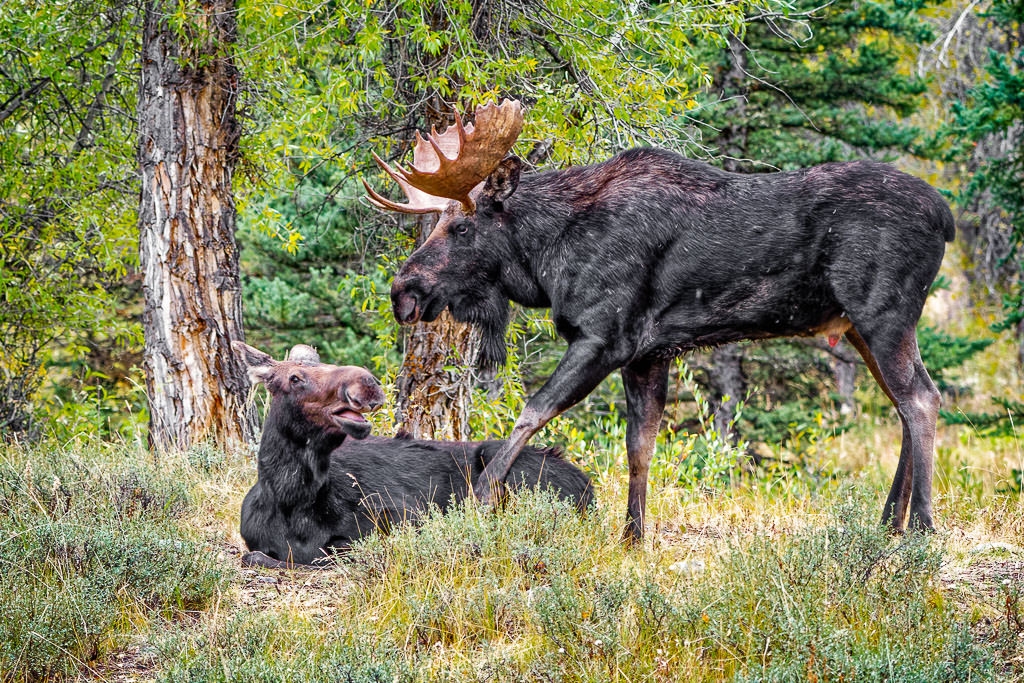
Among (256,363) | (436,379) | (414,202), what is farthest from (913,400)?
(436,379)

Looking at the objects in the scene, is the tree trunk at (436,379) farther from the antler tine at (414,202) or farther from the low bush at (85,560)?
the low bush at (85,560)

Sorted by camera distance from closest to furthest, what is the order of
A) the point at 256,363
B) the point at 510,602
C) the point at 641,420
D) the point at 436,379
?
the point at 510,602 → the point at 641,420 → the point at 256,363 → the point at 436,379

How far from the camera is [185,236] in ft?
28.1

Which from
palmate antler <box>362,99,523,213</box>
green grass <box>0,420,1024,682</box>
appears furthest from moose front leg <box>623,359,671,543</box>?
palmate antler <box>362,99,523,213</box>

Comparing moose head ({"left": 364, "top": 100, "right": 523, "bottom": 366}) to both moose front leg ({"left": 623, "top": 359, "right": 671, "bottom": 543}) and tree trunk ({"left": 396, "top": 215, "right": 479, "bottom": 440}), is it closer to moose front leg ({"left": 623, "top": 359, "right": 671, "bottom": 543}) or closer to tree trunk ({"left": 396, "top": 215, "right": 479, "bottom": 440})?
moose front leg ({"left": 623, "top": 359, "right": 671, "bottom": 543})

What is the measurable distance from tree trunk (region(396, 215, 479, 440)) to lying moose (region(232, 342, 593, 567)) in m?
2.12

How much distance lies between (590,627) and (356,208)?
702 cm

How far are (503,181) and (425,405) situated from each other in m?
3.07

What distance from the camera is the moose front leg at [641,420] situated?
615cm

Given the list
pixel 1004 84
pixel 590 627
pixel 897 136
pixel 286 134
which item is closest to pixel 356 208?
pixel 286 134

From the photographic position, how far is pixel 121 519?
5930 mm

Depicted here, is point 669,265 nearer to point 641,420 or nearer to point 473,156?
point 641,420

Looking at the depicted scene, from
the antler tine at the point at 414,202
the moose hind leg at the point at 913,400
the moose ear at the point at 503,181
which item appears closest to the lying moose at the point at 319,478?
the antler tine at the point at 414,202

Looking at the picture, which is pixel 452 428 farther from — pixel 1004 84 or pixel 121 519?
pixel 1004 84
